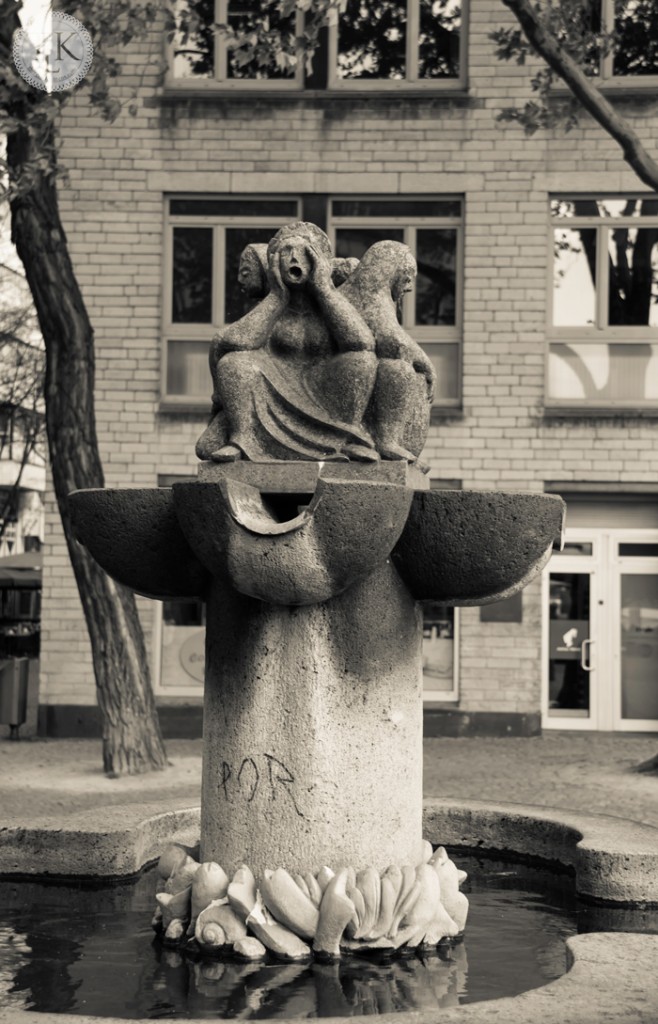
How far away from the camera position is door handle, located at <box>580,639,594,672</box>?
60.5 ft

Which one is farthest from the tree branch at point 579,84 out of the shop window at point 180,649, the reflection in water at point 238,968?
the reflection in water at point 238,968

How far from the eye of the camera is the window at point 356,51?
61.1ft

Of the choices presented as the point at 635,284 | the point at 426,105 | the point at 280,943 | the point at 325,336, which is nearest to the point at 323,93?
the point at 426,105

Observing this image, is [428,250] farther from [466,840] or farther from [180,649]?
[466,840]

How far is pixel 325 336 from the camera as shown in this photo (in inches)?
236

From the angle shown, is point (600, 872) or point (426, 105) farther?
point (426, 105)

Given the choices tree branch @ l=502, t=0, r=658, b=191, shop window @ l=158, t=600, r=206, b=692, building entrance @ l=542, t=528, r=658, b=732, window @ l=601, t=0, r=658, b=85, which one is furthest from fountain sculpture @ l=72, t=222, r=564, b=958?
window @ l=601, t=0, r=658, b=85

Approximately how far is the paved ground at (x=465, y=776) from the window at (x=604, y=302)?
420 cm

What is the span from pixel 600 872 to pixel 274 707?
1652mm

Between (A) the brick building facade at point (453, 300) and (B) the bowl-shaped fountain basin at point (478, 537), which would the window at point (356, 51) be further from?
(B) the bowl-shaped fountain basin at point (478, 537)

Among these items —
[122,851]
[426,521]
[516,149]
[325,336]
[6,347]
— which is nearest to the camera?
[426,521]

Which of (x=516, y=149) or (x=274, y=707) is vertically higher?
(x=516, y=149)

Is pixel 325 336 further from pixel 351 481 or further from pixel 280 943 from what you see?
pixel 280 943

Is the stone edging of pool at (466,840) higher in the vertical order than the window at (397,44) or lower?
lower
